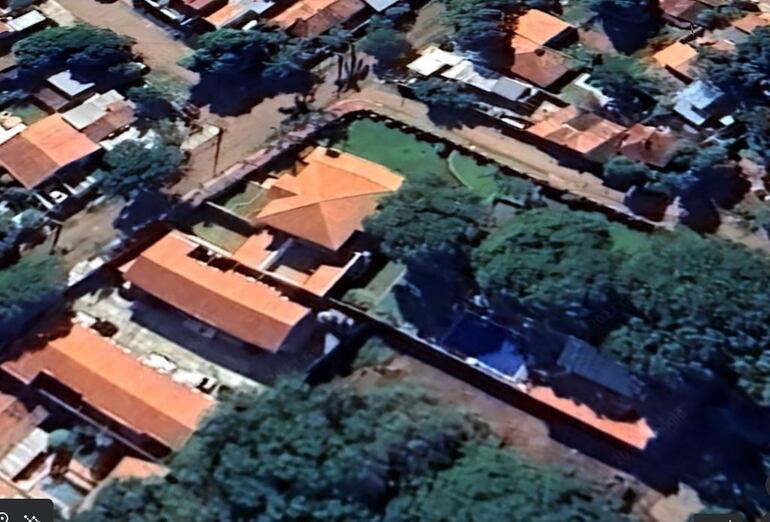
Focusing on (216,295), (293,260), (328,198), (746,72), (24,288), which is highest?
(746,72)

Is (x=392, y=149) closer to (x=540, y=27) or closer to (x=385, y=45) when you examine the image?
(x=385, y=45)

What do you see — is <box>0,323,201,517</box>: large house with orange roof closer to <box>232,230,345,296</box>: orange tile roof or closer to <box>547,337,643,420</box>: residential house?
<box>232,230,345,296</box>: orange tile roof

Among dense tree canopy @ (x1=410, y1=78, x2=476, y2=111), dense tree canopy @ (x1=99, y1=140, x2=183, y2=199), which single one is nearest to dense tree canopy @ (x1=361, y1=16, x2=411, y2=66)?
dense tree canopy @ (x1=410, y1=78, x2=476, y2=111)

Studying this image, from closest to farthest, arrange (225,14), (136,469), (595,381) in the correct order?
(136,469)
(595,381)
(225,14)

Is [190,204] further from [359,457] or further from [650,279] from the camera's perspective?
[650,279]

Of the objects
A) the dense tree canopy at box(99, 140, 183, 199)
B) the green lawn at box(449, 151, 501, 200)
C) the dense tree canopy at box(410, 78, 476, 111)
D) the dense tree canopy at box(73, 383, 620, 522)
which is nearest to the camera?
the dense tree canopy at box(73, 383, 620, 522)

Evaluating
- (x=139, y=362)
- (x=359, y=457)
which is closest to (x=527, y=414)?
(x=359, y=457)

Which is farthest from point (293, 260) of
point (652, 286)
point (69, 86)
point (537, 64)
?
point (69, 86)
